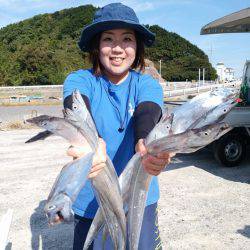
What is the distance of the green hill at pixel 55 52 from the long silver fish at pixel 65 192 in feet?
170

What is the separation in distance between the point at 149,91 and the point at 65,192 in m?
1.00

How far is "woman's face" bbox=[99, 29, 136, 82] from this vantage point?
1969 mm

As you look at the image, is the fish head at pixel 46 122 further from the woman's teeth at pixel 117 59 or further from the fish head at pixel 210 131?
the woman's teeth at pixel 117 59

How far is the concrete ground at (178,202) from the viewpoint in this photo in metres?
4.52

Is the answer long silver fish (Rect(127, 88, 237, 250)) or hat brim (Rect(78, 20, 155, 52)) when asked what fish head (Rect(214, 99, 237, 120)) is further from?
hat brim (Rect(78, 20, 155, 52))

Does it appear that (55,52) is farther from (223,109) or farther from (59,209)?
(59,209)

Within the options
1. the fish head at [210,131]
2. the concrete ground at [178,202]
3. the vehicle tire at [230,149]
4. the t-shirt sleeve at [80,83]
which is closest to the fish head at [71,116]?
the fish head at [210,131]

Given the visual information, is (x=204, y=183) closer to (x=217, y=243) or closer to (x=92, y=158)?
(x=217, y=243)

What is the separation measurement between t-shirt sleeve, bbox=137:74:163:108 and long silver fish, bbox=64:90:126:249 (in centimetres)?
55

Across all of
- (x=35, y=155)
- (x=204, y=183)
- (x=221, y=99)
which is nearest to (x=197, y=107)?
(x=221, y=99)

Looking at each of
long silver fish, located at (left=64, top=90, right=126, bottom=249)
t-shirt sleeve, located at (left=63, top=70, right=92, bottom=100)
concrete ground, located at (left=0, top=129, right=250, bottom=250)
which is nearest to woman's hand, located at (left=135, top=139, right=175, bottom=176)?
long silver fish, located at (left=64, top=90, right=126, bottom=249)

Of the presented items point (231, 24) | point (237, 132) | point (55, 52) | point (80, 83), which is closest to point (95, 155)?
point (80, 83)

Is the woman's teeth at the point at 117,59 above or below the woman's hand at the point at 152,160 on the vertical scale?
above

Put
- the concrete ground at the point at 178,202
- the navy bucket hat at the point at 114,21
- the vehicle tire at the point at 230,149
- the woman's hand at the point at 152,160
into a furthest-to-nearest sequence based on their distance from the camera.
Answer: the vehicle tire at the point at 230,149 → the concrete ground at the point at 178,202 → the navy bucket hat at the point at 114,21 → the woman's hand at the point at 152,160
